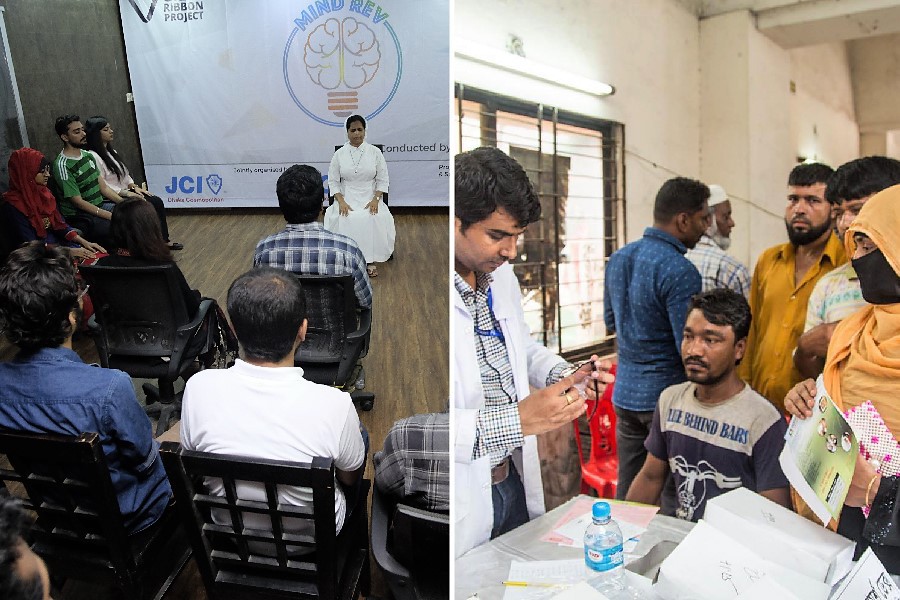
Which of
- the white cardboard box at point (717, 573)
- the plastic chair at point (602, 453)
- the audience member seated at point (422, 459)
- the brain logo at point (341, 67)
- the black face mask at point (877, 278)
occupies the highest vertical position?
the brain logo at point (341, 67)

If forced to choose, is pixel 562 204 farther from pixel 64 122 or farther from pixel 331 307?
pixel 64 122

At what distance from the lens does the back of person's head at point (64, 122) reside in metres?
0.79

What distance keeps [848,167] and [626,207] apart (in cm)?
34

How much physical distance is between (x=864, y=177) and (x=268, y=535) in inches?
42.0

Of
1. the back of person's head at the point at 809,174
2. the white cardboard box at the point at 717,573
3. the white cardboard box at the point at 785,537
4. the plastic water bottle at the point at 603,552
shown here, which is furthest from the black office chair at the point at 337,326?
the back of person's head at the point at 809,174

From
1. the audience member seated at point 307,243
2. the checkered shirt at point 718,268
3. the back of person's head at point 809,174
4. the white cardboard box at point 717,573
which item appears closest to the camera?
the audience member seated at point 307,243

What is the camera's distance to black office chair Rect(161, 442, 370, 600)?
868mm

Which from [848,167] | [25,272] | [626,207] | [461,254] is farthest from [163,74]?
[848,167]

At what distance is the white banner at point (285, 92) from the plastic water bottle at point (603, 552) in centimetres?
58

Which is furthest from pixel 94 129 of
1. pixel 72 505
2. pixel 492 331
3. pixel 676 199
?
pixel 676 199

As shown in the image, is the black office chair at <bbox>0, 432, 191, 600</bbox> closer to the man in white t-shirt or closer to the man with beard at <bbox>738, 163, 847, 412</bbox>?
the man in white t-shirt

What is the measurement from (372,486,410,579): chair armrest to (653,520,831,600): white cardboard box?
404 mm

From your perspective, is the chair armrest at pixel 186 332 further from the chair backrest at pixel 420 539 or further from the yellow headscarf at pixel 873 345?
the yellow headscarf at pixel 873 345

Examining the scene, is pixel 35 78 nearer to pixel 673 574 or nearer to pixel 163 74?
pixel 163 74
